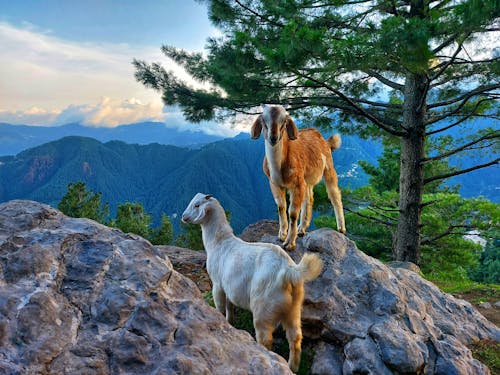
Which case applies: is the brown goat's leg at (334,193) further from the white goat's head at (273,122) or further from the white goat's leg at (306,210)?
the white goat's head at (273,122)

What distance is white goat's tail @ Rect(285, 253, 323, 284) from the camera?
4016 millimetres

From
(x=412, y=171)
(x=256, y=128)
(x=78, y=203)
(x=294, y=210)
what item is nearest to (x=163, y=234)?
(x=78, y=203)

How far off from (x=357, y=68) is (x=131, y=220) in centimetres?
3083

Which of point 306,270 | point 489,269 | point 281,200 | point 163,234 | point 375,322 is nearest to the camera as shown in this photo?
point 306,270

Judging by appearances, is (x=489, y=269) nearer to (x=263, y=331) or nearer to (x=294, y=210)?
(x=294, y=210)

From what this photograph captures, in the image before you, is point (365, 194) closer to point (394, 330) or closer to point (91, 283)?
point (394, 330)

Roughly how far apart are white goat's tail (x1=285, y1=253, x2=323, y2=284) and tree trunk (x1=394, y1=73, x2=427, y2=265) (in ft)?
22.7

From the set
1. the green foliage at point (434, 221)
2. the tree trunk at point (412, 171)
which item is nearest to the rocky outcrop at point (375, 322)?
the tree trunk at point (412, 171)

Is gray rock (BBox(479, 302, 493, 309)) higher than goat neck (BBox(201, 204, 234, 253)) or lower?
lower

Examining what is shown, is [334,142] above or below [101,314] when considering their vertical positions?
above

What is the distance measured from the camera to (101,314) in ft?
8.98

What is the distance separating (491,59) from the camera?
8500 mm

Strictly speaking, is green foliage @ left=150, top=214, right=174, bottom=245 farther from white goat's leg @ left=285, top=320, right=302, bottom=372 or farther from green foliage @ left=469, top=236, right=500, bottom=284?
white goat's leg @ left=285, top=320, right=302, bottom=372

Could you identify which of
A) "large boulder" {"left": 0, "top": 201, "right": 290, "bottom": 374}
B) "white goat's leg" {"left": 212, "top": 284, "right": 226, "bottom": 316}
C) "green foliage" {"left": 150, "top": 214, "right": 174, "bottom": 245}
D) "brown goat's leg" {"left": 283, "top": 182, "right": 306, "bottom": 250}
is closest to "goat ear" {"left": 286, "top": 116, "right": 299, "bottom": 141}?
"brown goat's leg" {"left": 283, "top": 182, "right": 306, "bottom": 250}
